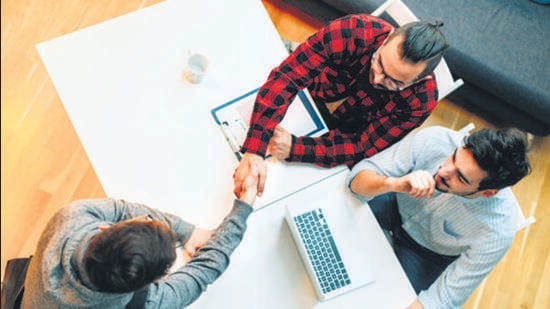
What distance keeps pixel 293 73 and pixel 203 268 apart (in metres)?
0.69

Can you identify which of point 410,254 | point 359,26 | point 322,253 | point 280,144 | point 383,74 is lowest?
point 410,254

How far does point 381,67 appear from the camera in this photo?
4.55 feet

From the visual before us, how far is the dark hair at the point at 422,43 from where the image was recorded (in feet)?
Answer: 4.27

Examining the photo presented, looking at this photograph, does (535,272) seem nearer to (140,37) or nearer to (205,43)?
(205,43)

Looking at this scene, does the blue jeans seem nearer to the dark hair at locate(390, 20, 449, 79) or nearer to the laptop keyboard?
the laptop keyboard

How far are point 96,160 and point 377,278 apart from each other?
0.98 meters

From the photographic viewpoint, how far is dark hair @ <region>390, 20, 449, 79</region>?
1.30m

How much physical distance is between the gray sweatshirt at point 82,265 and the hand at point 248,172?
0.07 meters

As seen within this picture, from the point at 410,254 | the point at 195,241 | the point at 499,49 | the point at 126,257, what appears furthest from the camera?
the point at 499,49

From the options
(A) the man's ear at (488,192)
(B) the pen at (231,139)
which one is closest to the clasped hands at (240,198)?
(B) the pen at (231,139)

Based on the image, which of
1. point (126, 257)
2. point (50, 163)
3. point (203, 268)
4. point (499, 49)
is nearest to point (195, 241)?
point (203, 268)

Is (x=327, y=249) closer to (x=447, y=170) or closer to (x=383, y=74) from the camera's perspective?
(x=447, y=170)

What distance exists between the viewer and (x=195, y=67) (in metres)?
1.45

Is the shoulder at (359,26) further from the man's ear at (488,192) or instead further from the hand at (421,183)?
the man's ear at (488,192)
